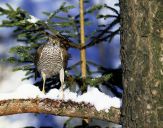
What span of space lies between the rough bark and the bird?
146 centimetres

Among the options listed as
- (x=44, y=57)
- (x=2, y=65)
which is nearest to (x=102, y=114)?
(x=44, y=57)

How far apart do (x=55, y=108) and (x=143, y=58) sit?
1.01 m

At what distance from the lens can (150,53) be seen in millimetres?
4051

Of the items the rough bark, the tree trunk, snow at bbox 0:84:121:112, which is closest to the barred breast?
snow at bbox 0:84:121:112

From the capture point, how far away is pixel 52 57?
6285 mm

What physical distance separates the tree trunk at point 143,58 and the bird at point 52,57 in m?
2.08

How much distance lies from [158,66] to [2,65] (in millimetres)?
11990

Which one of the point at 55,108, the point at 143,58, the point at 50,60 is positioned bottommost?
the point at 55,108

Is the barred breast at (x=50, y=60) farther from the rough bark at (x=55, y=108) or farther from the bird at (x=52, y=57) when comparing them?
the rough bark at (x=55, y=108)

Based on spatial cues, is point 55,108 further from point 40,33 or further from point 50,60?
point 40,33

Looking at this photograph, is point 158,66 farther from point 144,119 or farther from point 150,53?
point 144,119

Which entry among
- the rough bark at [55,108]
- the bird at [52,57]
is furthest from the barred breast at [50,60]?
the rough bark at [55,108]

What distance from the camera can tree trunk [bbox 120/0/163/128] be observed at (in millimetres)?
4016

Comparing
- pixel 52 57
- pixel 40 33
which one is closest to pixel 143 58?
pixel 52 57
